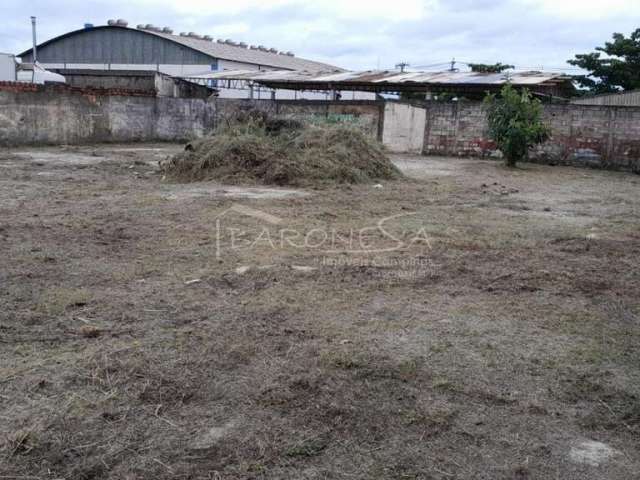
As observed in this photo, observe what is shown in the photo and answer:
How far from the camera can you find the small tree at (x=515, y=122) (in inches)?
557

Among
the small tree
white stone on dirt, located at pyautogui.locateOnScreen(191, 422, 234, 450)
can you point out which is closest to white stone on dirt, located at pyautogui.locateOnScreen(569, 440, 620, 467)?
white stone on dirt, located at pyautogui.locateOnScreen(191, 422, 234, 450)

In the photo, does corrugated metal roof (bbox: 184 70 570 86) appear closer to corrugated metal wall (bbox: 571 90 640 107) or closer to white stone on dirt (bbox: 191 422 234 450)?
corrugated metal wall (bbox: 571 90 640 107)

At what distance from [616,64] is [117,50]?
2754 cm

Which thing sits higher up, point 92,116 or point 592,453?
point 92,116

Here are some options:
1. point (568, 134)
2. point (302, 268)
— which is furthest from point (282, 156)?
point (568, 134)

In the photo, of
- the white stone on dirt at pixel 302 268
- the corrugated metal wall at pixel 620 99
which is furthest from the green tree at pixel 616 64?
Answer: the white stone on dirt at pixel 302 268

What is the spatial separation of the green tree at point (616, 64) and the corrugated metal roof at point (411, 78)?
373 cm

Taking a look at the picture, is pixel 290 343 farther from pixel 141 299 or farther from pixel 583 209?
pixel 583 209

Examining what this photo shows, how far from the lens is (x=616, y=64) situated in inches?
927

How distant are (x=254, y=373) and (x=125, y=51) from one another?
1444 inches

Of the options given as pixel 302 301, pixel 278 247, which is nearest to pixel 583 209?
pixel 278 247

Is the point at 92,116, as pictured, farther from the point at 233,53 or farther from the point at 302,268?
the point at 233,53

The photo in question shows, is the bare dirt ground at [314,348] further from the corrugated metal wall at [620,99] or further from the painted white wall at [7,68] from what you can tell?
the painted white wall at [7,68]

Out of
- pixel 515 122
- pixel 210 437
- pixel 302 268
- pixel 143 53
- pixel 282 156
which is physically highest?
pixel 143 53
